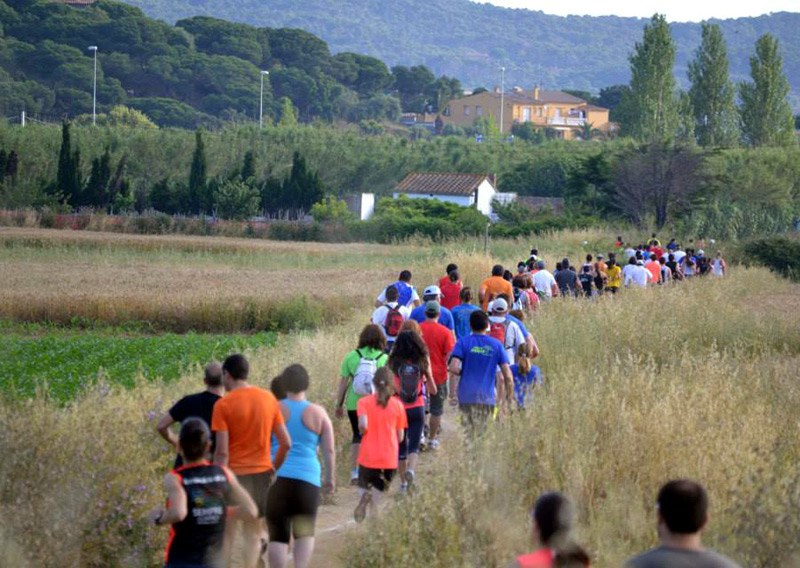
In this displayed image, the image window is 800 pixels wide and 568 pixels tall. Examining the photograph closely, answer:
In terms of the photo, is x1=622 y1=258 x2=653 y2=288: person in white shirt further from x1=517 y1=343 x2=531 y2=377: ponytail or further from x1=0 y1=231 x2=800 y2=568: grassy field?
x1=517 y1=343 x2=531 y2=377: ponytail

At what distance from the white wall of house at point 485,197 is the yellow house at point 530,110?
95.4m

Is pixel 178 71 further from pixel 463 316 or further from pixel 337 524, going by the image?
pixel 337 524

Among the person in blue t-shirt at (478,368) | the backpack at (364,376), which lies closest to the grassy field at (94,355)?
the person in blue t-shirt at (478,368)

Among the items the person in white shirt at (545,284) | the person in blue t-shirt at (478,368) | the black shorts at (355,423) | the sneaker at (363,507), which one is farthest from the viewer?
the person in white shirt at (545,284)

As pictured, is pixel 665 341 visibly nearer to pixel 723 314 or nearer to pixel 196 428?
pixel 723 314

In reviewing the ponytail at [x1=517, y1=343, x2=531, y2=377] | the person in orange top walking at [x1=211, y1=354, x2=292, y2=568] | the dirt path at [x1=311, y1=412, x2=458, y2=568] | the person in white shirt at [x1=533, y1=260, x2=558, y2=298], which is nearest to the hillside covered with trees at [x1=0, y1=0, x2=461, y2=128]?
the person in white shirt at [x1=533, y1=260, x2=558, y2=298]

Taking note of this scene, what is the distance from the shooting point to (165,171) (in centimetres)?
7169

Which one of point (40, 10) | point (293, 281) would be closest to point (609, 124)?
point (40, 10)

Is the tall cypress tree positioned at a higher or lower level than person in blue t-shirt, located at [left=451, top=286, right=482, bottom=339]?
higher

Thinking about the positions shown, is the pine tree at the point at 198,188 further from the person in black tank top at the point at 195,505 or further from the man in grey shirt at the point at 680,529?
the man in grey shirt at the point at 680,529

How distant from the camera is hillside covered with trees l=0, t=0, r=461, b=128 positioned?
139750 millimetres

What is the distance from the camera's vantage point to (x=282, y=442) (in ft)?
27.1

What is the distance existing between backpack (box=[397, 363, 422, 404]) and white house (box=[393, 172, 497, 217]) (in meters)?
51.0

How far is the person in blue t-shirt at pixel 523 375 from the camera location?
12.5 metres
